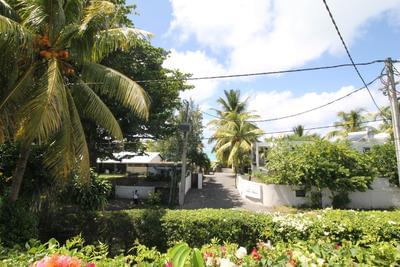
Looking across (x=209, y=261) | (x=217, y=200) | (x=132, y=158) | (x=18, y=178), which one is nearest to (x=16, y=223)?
(x=18, y=178)

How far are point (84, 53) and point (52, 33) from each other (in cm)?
87

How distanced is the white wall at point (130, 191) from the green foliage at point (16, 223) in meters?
13.2

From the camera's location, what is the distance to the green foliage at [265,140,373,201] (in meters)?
17.2

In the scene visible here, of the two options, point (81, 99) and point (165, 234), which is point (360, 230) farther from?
point (81, 99)

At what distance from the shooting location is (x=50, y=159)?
25.1 ft

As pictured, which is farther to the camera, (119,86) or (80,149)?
(119,86)

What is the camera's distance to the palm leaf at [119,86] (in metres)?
8.19

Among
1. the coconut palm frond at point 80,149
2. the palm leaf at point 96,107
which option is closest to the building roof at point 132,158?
the palm leaf at point 96,107

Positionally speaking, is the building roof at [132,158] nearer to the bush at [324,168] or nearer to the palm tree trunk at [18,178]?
the bush at [324,168]

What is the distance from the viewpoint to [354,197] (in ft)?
60.2

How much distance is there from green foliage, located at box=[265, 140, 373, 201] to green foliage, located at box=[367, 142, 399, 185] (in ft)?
7.61

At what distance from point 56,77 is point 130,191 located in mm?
15000

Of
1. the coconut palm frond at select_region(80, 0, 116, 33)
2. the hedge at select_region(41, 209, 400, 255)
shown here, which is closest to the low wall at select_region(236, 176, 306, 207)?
the hedge at select_region(41, 209, 400, 255)

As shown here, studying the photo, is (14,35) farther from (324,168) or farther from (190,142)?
(190,142)
